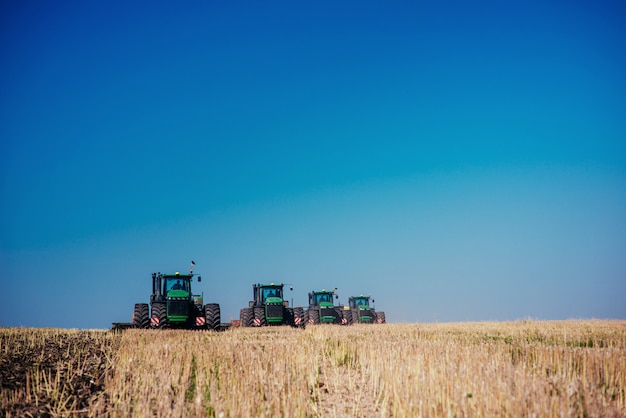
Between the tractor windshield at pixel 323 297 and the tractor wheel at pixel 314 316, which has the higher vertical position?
the tractor windshield at pixel 323 297

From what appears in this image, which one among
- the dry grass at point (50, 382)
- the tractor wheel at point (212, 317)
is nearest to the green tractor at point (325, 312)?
the tractor wheel at point (212, 317)

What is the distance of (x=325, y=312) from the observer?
27797 mm

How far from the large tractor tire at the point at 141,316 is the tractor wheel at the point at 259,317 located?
18.4 ft

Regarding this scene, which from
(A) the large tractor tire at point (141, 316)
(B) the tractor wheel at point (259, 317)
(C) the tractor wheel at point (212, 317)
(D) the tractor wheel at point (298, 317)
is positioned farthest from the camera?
(D) the tractor wheel at point (298, 317)

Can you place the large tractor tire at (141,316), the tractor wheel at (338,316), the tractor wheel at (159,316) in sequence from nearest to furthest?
the tractor wheel at (159,316), the large tractor tire at (141,316), the tractor wheel at (338,316)

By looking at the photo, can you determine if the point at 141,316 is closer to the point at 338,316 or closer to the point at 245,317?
the point at 245,317

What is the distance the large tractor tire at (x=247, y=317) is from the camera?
25.1m

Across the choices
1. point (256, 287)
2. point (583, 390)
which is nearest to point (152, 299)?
point (256, 287)

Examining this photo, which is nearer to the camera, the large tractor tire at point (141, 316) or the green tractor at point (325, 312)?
the large tractor tire at point (141, 316)

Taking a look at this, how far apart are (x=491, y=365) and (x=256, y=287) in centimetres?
2064

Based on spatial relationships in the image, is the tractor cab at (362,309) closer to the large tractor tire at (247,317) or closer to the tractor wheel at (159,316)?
the large tractor tire at (247,317)

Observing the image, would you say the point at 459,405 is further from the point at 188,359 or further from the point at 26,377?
the point at 26,377

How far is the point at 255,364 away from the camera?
273 inches

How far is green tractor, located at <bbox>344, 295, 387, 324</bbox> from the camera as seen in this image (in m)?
30.4
